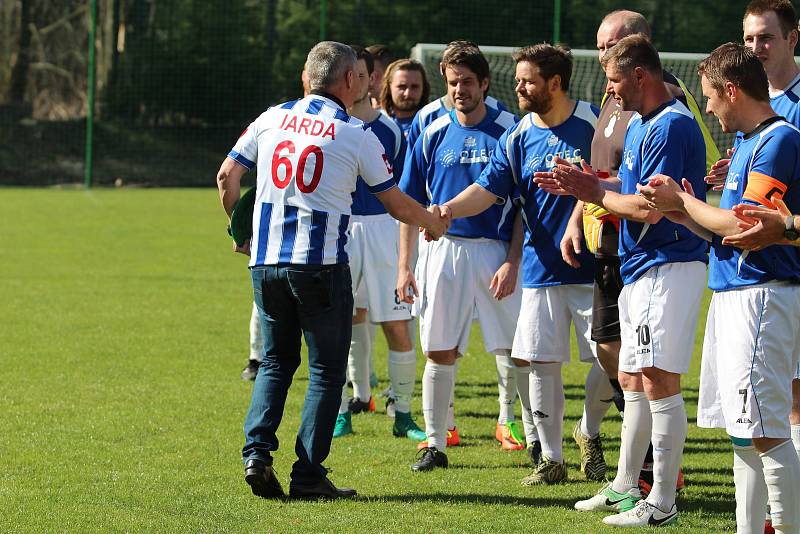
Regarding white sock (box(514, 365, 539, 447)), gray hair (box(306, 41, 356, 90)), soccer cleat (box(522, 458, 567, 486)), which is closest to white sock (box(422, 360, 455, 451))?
white sock (box(514, 365, 539, 447))

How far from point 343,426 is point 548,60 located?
264cm

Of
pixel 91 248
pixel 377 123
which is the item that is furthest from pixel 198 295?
pixel 377 123

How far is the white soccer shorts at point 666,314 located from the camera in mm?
4902

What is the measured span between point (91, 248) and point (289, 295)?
12020 mm

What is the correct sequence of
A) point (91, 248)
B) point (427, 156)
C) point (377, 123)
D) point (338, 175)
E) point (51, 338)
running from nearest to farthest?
1. point (338, 175)
2. point (427, 156)
3. point (377, 123)
4. point (51, 338)
5. point (91, 248)

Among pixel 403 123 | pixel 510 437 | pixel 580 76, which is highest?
pixel 580 76

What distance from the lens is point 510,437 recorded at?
6867 mm

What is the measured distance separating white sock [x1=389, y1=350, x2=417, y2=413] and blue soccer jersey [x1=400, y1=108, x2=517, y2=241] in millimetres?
1101

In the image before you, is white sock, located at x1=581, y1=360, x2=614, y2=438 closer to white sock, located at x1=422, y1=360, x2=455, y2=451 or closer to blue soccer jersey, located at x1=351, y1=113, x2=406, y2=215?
white sock, located at x1=422, y1=360, x2=455, y2=451

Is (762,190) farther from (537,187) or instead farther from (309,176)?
(309,176)

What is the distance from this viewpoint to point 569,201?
6.05m

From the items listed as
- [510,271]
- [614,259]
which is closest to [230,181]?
[510,271]

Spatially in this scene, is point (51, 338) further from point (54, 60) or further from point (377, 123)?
point (54, 60)

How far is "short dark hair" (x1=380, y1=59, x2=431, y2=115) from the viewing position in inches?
316
